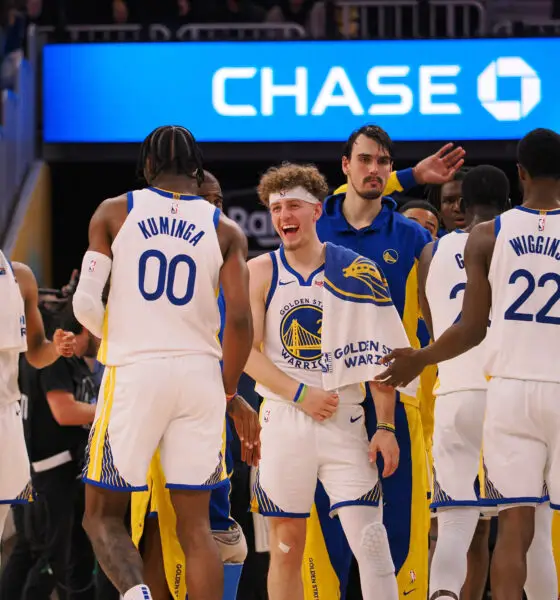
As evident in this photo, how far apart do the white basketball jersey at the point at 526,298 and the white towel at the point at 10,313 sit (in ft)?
6.56

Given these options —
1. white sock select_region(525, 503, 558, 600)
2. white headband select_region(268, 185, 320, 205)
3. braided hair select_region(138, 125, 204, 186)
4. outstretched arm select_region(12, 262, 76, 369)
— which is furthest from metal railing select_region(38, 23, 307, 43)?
white sock select_region(525, 503, 558, 600)

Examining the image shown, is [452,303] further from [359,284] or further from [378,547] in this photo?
[378,547]

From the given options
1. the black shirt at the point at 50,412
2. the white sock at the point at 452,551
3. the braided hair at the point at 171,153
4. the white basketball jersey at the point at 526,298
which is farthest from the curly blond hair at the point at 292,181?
the black shirt at the point at 50,412

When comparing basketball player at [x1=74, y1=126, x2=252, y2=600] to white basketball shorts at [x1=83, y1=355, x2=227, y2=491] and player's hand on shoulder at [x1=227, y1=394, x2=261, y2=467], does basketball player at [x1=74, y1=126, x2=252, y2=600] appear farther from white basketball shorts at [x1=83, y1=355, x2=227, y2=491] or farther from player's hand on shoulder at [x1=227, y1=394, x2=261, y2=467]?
player's hand on shoulder at [x1=227, y1=394, x2=261, y2=467]

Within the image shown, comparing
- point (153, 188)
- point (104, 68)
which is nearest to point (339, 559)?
point (153, 188)

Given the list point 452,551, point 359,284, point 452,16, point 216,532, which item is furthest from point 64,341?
point 452,16

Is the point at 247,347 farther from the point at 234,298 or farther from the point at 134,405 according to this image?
the point at 134,405

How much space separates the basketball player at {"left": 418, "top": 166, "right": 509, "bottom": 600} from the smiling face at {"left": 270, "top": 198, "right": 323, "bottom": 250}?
2.32 feet

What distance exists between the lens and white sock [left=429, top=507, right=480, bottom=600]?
17.6 ft

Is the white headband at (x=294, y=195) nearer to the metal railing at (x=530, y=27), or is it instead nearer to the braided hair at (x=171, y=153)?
the braided hair at (x=171, y=153)

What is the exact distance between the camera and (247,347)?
4852mm

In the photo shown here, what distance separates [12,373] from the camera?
17.2 ft

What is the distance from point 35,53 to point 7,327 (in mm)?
7991

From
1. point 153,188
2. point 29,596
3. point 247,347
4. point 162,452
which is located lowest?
point 29,596
